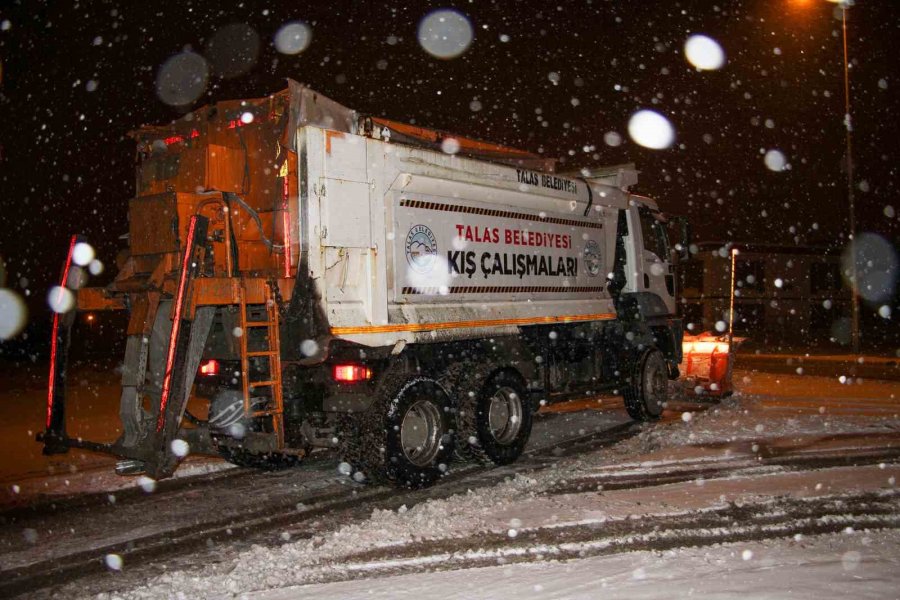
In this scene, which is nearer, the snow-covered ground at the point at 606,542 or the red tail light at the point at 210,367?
the snow-covered ground at the point at 606,542

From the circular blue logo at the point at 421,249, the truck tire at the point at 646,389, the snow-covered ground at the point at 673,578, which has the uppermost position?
the circular blue logo at the point at 421,249

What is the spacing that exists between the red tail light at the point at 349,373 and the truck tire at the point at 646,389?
18.9 ft

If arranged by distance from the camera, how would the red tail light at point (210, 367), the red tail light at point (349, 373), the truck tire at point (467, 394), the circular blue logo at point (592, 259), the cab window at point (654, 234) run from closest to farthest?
the red tail light at point (349, 373) < the red tail light at point (210, 367) < the truck tire at point (467, 394) < the circular blue logo at point (592, 259) < the cab window at point (654, 234)

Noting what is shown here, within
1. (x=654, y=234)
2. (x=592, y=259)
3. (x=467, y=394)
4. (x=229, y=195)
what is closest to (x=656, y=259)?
(x=654, y=234)

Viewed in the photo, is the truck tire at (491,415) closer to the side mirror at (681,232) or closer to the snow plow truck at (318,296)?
the snow plow truck at (318,296)

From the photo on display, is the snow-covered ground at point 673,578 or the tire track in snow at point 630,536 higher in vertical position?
the snow-covered ground at point 673,578

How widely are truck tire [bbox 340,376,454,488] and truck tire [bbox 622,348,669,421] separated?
470cm

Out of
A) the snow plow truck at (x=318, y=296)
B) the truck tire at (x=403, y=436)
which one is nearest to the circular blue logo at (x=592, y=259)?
the snow plow truck at (x=318, y=296)

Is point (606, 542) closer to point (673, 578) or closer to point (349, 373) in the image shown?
point (673, 578)

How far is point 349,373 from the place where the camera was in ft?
22.4

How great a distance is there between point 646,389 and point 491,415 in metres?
3.98

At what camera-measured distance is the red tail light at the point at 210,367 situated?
7.66 metres

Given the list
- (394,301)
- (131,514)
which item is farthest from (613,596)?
(131,514)

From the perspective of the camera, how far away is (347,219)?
6871 mm
